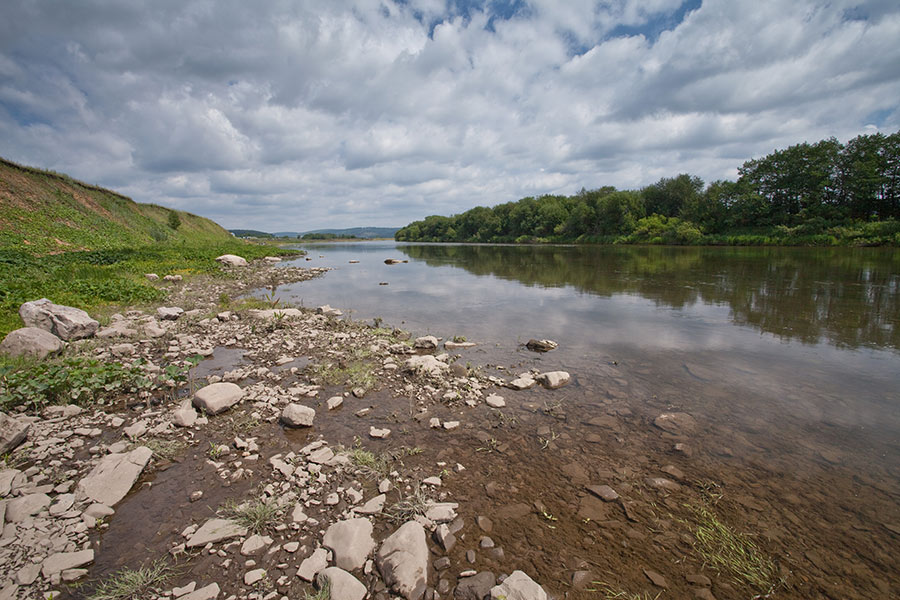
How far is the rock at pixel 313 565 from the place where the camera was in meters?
3.19

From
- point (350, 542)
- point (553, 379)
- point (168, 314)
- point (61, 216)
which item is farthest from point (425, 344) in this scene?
point (61, 216)

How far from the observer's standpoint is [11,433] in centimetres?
470

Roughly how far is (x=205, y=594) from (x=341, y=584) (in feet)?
3.64

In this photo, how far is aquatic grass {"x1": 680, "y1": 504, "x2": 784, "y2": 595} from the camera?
10.8ft

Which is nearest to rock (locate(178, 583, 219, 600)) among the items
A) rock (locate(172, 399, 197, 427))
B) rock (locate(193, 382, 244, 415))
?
rock (locate(172, 399, 197, 427))

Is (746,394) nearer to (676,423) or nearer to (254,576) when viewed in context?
(676,423)

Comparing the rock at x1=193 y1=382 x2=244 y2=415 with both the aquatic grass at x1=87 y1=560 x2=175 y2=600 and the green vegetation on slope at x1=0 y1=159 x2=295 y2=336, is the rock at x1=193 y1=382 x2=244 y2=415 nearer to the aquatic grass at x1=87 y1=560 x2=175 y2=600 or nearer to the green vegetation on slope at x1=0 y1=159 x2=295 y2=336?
the aquatic grass at x1=87 y1=560 x2=175 y2=600

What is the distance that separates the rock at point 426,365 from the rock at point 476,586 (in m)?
4.65

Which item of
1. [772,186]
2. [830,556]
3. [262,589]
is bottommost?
[830,556]

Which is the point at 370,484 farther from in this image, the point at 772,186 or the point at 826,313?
the point at 772,186

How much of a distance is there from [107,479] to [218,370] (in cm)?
420

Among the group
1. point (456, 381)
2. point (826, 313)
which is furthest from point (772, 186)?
point (456, 381)

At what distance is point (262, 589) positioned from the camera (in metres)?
3.08

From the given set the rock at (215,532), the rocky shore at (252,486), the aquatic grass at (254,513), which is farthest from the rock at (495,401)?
the rock at (215,532)
